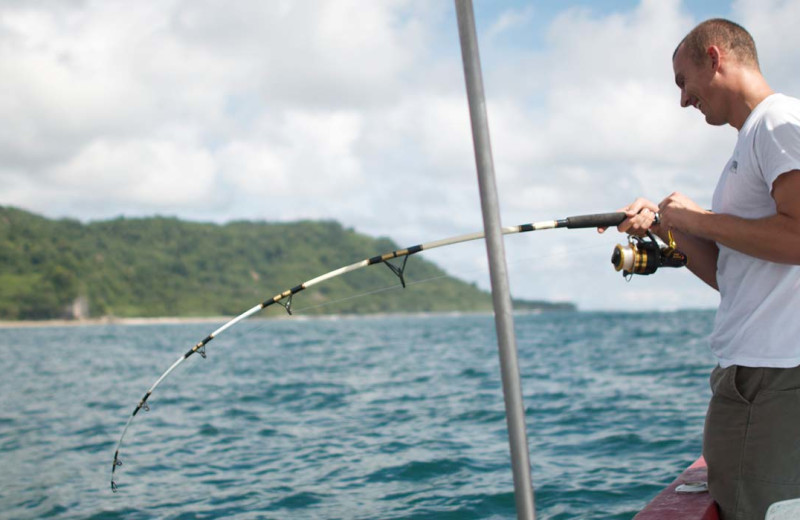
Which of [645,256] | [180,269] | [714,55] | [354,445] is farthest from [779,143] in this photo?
[180,269]

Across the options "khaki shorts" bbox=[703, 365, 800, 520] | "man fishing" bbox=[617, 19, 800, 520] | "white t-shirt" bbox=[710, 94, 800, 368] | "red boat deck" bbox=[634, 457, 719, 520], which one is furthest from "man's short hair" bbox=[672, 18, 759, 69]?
"red boat deck" bbox=[634, 457, 719, 520]

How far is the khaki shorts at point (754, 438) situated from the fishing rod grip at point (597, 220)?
0.76 meters

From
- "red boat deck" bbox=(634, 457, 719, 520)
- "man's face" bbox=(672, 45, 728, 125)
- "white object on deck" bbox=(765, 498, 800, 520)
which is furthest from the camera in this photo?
"red boat deck" bbox=(634, 457, 719, 520)

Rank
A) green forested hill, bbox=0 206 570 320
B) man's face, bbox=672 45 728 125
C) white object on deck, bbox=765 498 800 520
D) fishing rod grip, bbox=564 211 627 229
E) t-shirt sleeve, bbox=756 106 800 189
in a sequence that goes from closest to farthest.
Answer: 1. t-shirt sleeve, bbox=756 106 800 189
2. white object on deck, bbox=765 498 800 520
3. man's face, bbox=672 45 728 125
4. fishing rod grip, bbox=564 211 627 229
5. green forested hill, bbox=0 206 570 320

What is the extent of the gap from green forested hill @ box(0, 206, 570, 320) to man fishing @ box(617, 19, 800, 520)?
385 feet

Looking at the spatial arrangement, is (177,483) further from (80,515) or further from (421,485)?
(421,485)

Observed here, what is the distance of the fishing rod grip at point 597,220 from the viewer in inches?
123

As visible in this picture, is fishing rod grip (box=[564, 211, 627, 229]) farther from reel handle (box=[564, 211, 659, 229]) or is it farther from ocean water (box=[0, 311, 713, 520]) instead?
ocean water (box=[0, 311, 713, 520])

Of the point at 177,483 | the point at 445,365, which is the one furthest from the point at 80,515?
the point at 445,365

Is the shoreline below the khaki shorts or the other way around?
the other way around

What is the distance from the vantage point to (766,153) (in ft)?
7.64

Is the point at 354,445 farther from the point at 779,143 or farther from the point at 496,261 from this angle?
the point at 779,143

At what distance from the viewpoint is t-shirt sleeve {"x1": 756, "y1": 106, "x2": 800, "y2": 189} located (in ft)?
7.36

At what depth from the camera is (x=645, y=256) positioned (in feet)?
10.3
